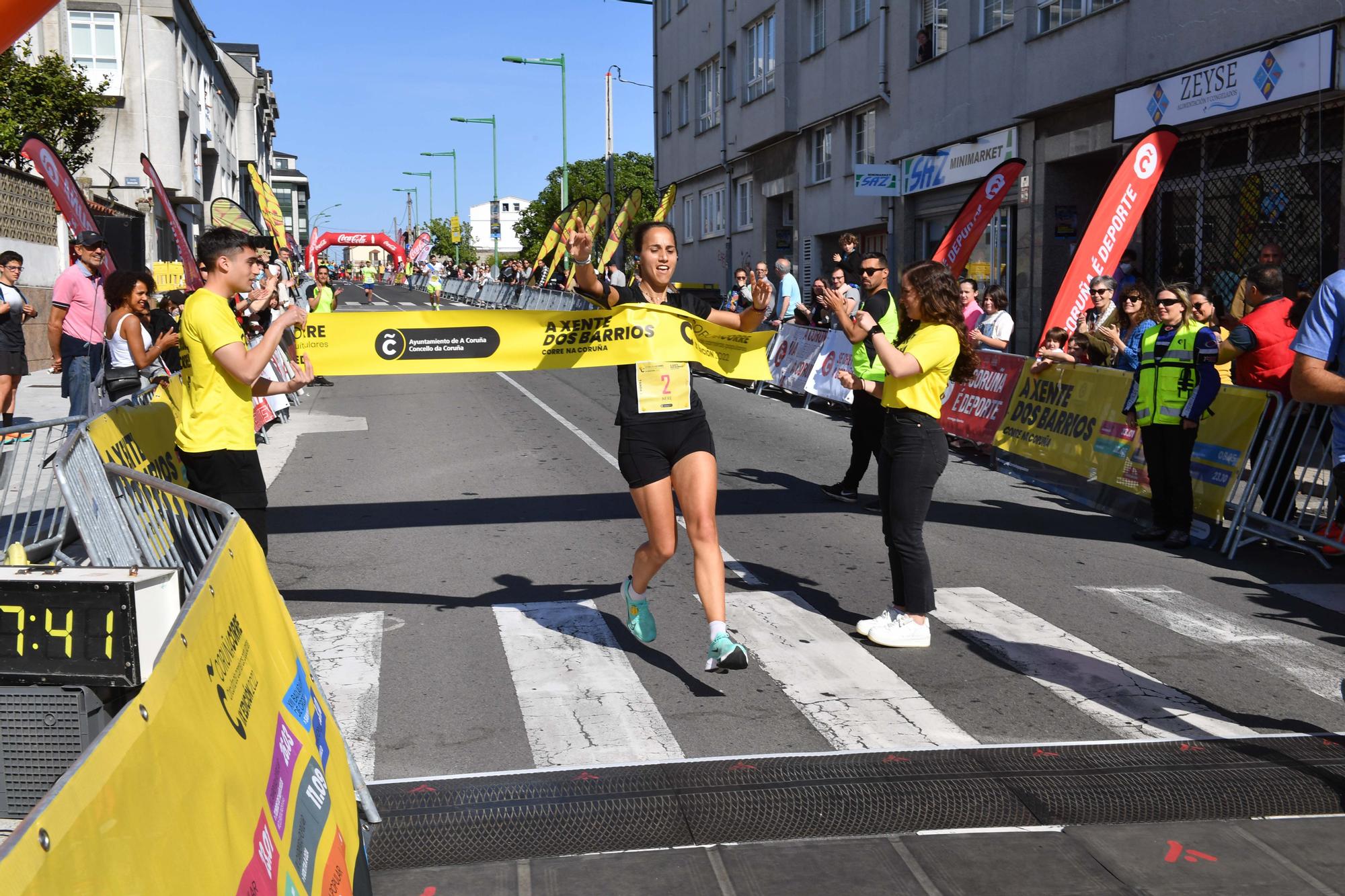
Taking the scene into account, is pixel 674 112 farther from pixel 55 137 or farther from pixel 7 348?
pixel 7 348

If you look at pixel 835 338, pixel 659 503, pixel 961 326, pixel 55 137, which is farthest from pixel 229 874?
pixel 55 137

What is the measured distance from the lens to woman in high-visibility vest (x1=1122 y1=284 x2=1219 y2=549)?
29.0 feet

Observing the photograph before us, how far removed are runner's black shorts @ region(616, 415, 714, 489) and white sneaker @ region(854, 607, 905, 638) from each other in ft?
Result: 4.92

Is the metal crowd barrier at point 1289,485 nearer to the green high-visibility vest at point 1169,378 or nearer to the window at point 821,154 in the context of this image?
→ the green high-visibility vest at point 1169,378

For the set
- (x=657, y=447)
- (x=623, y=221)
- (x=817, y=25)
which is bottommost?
(x=657, y=447)

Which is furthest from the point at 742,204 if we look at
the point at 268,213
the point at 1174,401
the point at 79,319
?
the point at 1174,401

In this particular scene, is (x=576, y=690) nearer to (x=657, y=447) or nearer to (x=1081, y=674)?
(x=657, y=447)

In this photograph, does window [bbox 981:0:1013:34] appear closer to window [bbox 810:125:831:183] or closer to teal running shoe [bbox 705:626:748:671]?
window [bbox 810:125:831:183]

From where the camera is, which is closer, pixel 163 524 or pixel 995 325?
pixel 163 524

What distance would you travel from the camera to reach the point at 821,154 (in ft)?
104

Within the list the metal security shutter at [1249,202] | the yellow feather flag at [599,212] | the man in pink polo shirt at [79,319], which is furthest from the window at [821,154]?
the man in pink polo shirt at [79,319]

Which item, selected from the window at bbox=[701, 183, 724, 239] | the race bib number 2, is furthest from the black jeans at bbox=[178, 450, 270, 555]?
the window at bbox=[701, 183, 724, 239]

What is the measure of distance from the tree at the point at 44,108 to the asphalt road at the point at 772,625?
53.4 ft

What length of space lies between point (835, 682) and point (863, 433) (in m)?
4.42
